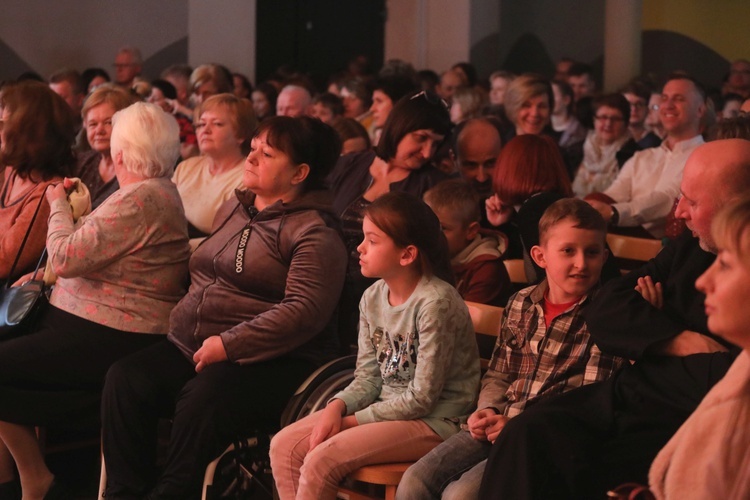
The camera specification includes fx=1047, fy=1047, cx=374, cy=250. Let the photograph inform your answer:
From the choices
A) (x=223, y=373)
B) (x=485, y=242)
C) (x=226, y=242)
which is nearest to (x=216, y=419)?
(x=223, y=373)

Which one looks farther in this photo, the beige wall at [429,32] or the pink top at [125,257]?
the beige wall at [429,32]

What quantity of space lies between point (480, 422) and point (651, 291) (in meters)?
0.53

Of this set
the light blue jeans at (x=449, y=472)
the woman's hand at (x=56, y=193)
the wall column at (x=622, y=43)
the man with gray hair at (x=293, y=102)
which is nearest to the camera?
the light blue jeans at (x=449, y=472)

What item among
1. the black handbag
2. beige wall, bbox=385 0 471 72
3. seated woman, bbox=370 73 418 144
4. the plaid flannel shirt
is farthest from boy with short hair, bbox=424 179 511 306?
beige wall, bbox=385 0 471 72

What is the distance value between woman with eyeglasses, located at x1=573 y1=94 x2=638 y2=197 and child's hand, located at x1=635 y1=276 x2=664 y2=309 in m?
3.84

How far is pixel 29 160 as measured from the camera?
388cm

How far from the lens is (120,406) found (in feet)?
10.4

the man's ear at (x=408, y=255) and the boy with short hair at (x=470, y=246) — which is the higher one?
the man's ear at (x=408, y=255)

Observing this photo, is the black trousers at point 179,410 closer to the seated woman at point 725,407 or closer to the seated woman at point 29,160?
the seated woman at point 29,160

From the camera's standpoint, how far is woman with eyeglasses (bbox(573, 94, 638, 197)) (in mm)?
6359

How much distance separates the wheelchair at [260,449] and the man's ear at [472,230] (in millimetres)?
617

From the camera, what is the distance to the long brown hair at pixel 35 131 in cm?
388

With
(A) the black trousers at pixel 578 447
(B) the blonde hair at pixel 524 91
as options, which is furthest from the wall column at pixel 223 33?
(A) the black trousers at pixel 578 447

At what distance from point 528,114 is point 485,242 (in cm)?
245
